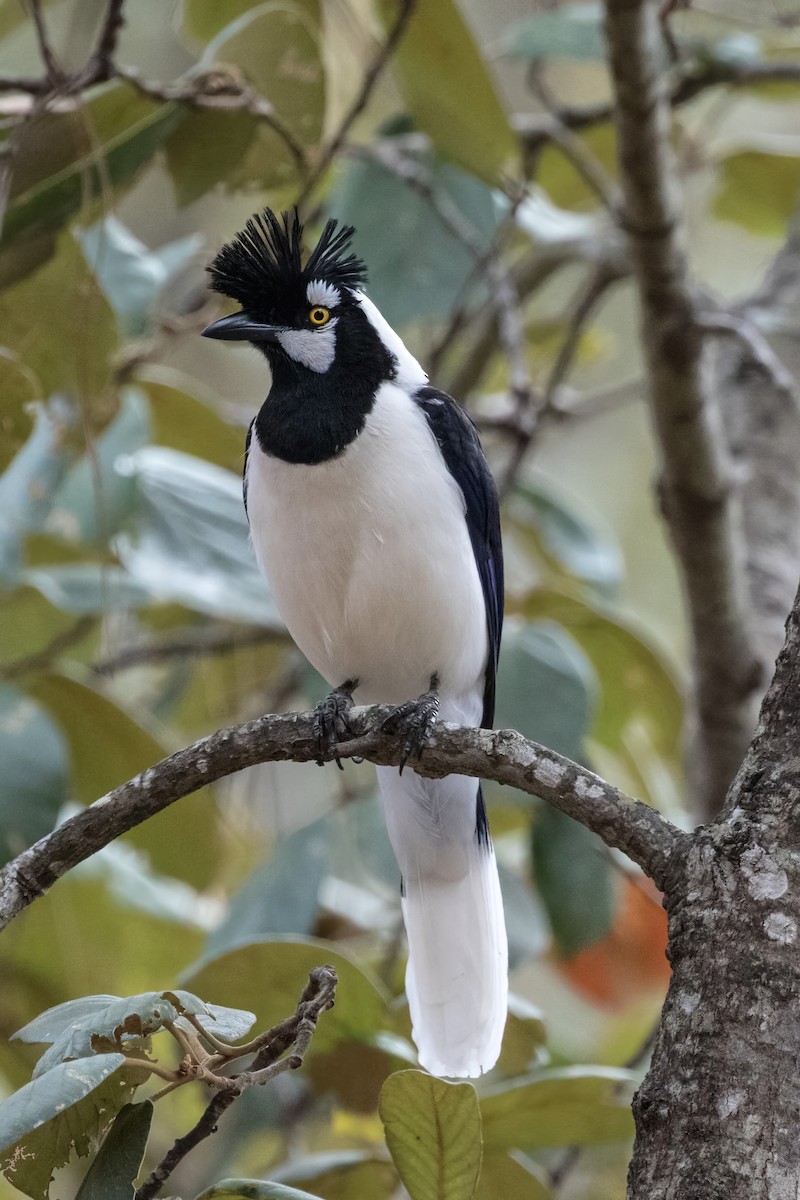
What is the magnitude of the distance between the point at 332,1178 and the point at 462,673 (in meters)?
1.13

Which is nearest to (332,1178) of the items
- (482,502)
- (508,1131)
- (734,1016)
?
(508,1131)

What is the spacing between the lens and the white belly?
2852 mm

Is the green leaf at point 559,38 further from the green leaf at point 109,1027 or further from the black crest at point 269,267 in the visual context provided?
the green leaf at point 109,1027

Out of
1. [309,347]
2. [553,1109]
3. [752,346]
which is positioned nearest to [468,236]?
[309,347]

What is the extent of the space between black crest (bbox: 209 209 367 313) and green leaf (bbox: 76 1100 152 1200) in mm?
1862

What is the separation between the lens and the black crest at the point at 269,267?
9.91 ft

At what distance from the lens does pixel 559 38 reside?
3621 millimetres

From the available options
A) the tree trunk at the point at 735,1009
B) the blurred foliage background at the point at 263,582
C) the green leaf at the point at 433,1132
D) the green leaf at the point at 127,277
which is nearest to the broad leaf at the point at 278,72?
the blurred foliage background at the point at 263,582

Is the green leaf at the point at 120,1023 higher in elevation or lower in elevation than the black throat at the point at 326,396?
lower

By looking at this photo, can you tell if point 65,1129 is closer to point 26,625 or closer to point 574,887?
point 26,625

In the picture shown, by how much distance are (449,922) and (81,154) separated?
5.69ft

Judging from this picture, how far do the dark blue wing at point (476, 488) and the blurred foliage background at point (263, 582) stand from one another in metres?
0.12

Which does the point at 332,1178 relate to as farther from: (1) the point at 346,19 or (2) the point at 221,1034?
(1) the point at 346,19

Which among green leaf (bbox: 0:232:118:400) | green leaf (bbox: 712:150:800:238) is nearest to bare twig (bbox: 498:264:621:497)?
green leaf (bbox: 712:150:800:238)
